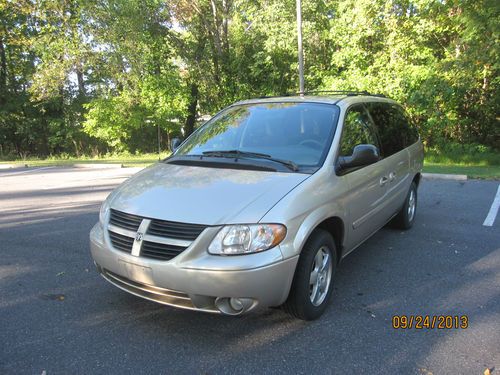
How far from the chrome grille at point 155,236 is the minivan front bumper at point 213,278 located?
46 millimetres

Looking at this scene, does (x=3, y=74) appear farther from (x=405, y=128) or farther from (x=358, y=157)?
(x=358, y=157)

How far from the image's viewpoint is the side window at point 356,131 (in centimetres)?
385

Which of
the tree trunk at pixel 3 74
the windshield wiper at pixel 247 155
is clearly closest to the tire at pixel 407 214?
the windshield wiper at pixel 247 155

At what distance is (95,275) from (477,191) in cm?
772

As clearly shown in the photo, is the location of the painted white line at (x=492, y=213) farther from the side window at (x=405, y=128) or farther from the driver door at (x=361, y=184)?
the driver door at (x=361, y=184)

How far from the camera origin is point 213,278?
2.73 m

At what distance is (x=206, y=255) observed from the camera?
2.77 metres

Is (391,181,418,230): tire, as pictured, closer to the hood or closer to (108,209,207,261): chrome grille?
the hood

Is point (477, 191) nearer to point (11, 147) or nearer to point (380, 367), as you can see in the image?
point (380, 367)

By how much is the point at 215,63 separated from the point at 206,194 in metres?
20.4

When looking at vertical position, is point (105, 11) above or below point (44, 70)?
above

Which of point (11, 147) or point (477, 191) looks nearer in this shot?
point (477, 191)

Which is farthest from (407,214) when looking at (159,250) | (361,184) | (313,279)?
(159,250)

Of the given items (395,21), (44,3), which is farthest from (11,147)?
(395,21)
